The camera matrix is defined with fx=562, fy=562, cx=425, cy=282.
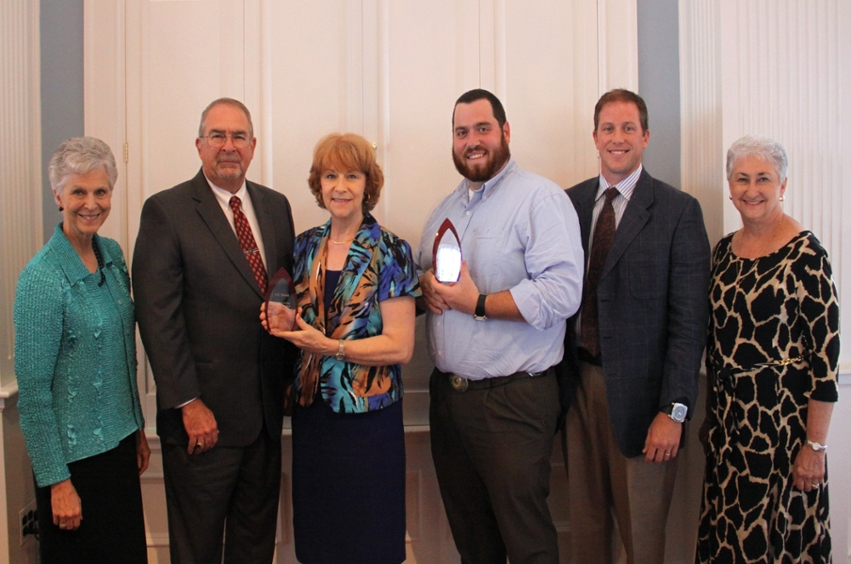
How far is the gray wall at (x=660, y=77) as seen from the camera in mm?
2447

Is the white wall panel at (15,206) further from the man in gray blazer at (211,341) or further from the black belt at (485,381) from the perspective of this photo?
the black belt at (485,381)

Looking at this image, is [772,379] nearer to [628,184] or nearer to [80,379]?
[628,184]

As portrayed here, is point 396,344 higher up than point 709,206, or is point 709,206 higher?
point 709,206

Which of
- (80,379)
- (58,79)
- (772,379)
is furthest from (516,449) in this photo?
(58,79)

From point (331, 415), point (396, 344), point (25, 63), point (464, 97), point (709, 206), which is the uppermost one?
point (25, 63)

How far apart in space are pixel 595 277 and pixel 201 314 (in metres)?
1.30

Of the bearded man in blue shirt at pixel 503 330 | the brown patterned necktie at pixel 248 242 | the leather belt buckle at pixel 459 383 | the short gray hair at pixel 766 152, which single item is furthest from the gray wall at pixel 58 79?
the short gray hair at pixel 766 152

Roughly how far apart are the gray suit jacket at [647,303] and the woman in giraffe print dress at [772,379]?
123 millimetres

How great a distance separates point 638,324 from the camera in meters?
1.85

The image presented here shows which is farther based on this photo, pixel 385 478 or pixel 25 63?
pixel 25 63

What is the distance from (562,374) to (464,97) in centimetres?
103

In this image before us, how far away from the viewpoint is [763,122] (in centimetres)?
214

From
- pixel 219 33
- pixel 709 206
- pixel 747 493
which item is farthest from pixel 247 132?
pixel 747 493

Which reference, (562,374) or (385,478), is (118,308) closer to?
(385,478)
